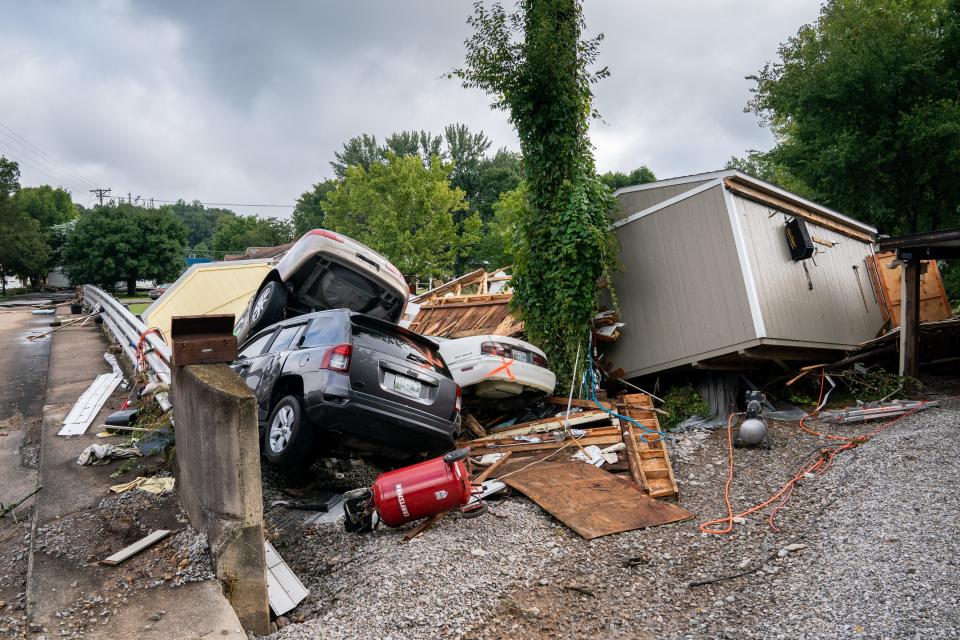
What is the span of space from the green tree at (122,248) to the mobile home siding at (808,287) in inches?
1846

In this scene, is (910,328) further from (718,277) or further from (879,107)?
(879,107)

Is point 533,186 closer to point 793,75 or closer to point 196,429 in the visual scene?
point 196,429

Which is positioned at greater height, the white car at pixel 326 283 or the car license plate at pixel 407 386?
the white car at pixel 326 283

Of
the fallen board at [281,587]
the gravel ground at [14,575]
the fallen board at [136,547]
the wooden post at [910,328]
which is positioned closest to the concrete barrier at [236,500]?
the fallen board at [281,587]

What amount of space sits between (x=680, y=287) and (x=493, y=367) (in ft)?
13.4

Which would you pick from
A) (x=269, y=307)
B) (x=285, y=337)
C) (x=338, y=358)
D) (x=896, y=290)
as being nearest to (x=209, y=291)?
(x=269, y=307)

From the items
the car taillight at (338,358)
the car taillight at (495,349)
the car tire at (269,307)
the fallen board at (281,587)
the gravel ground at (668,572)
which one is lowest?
the gravel ground at (668,572)

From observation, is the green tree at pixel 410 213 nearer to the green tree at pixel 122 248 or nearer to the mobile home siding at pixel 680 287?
the green tree at pixel 122 248

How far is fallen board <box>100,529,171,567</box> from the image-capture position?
4.30 metres

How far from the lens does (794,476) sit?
7262mm

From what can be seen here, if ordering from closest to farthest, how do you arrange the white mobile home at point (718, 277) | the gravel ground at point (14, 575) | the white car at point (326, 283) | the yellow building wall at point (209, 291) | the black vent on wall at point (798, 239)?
the gravel ground at point (14, 575) < the white car at point (326, 283) < the white mobile home at point (718, 277) < the black vent on wall at point (798, 239) < the yellow building wall at point (209, 291)

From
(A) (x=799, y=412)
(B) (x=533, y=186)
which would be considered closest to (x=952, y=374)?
(A) (x=799, y=412)

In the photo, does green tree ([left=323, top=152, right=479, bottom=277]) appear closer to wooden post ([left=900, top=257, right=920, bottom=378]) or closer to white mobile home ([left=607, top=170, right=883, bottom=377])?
white mobile home ([left=607, top=170, right=883, bottom=377])

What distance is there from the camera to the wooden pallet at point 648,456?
708 centimetres
